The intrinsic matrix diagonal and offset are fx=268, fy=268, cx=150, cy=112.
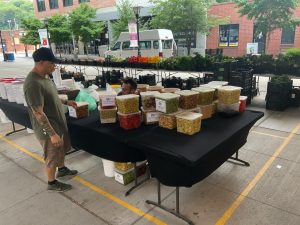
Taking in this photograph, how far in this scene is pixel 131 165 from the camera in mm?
4102

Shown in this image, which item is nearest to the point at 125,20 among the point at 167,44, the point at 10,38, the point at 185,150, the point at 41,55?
the point at 167,44

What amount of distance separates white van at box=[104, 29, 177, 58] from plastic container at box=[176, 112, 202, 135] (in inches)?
595

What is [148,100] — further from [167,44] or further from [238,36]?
[238,36]

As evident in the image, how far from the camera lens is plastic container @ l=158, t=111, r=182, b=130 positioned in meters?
3.24

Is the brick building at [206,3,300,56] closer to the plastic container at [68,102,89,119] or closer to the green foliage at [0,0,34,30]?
the plastic container at [68,102,89,119]

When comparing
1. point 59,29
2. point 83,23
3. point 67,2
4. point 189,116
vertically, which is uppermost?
point 67,2

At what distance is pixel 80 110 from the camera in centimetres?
408

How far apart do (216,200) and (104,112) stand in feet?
6.45

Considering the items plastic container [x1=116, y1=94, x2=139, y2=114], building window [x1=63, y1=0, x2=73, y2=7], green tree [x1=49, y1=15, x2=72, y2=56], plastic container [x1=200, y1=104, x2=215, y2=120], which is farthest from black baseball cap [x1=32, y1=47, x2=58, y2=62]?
building window [x1=63, y1=0, x2=73, y2=7]

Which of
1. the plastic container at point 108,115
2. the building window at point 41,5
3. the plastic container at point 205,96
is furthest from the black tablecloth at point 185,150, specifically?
the building window at point 41,5

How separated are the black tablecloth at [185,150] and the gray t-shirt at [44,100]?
1.23 meters

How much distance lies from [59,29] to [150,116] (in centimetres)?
2355

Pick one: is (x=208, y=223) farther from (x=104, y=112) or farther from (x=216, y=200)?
(x=104, y=112)

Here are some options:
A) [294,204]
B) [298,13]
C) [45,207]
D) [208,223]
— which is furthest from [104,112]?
[298,13]
